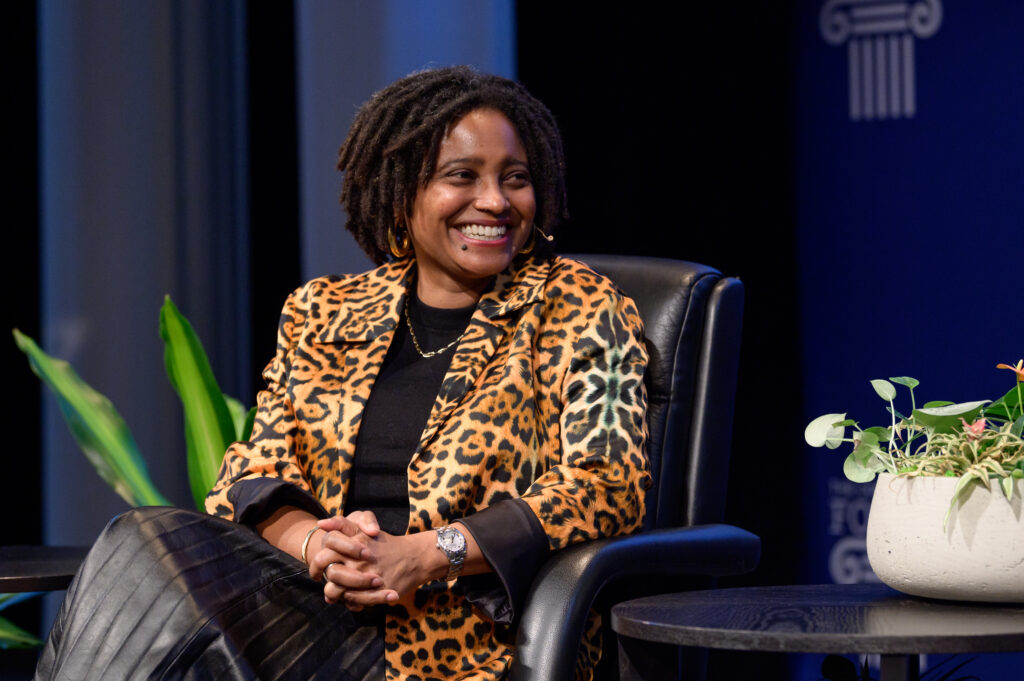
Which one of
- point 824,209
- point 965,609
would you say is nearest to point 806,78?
point 824,209

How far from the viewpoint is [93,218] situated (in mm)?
3926

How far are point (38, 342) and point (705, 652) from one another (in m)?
2.79

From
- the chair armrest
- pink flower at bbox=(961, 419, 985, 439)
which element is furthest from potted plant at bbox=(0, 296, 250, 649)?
pink flower at bbox=(961, 419, 985, 439)

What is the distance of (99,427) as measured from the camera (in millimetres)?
2840

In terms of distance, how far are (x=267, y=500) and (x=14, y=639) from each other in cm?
140

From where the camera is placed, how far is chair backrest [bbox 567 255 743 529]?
2.05m

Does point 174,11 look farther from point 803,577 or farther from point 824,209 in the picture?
point 803,577

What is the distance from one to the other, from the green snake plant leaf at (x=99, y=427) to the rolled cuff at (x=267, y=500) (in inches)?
38.4

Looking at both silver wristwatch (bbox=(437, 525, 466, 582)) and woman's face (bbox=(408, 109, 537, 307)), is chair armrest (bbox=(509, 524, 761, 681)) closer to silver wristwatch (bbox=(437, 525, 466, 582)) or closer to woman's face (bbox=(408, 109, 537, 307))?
silver wristwatch (bbox=(437, 525, 466, 582))

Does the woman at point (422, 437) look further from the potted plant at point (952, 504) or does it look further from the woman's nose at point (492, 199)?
the potted plant at point (952, 504)

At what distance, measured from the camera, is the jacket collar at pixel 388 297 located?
2047mm

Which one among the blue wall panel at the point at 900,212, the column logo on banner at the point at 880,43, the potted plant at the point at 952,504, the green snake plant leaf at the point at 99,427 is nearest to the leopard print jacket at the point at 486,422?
the potted plant at the point at 952,504

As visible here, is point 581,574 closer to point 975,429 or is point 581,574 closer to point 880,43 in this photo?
point 975,429

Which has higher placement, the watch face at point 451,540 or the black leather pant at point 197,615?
the watch face at point 451,540
